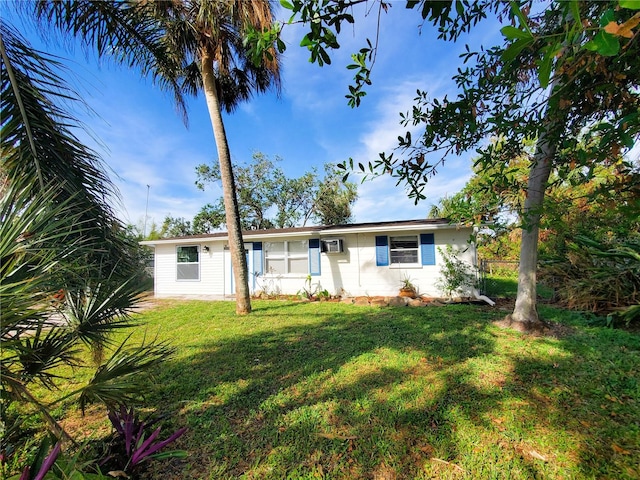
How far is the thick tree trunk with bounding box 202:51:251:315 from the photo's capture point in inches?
266

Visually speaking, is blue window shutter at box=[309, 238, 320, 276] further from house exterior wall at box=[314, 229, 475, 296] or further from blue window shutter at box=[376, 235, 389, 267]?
blue window shutter at box=[376, 235, 389, 267]

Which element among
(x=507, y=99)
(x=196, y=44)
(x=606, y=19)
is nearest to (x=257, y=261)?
(x=196, y=44)

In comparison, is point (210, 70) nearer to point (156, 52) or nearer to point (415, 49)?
point (156, 52)

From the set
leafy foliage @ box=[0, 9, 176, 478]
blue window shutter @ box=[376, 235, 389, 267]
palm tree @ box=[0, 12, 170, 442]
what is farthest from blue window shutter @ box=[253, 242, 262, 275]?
palm tree @ box=[0, 12, 170, 442]

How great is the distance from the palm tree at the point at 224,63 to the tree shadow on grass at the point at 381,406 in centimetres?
370

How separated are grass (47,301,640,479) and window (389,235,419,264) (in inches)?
169

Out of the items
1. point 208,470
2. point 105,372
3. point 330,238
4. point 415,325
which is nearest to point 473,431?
point 208,470

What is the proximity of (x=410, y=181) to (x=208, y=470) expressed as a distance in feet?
9.65

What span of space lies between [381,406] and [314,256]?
7.63 meters

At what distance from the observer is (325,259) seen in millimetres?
10312

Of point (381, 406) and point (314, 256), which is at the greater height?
point (314, 256)

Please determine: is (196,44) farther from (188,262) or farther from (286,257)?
(188,262)

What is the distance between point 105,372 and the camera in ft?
6.18

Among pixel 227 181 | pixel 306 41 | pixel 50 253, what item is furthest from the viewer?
pixel 227 181
